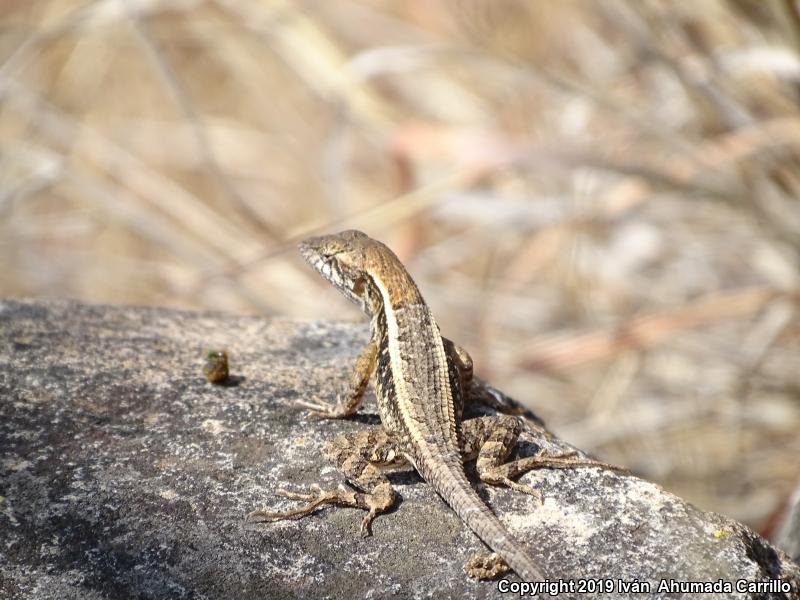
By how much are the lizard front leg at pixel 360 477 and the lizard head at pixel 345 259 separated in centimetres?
85

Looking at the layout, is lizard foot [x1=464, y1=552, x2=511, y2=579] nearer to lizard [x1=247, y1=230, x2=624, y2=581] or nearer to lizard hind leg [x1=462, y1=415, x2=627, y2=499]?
→ lizard [x1=247, y1=230, x2=624, y2=581]

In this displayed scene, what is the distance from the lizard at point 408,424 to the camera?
10.4ft

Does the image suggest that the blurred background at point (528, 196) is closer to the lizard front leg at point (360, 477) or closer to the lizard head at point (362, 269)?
the lizard head at point (362, 269)

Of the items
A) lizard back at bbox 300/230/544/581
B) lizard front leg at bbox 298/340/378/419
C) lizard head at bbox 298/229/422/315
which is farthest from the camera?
lizard head at bbox 298/229/422/315

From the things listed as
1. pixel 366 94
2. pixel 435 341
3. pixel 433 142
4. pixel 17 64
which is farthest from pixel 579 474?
pixel 366 94

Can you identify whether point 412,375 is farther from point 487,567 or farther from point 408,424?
point 487,567

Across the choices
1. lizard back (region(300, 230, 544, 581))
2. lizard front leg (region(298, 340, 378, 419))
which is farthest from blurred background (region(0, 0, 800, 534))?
lizard front leg (region(298, 340, 378, 419))

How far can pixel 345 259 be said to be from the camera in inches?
172

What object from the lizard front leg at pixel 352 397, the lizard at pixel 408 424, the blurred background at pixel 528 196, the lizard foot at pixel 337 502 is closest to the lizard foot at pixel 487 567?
the lizard at pixel 408 424

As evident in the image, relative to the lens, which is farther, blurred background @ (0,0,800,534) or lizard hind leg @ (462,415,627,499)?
blurred background @ (0,0,800,534)

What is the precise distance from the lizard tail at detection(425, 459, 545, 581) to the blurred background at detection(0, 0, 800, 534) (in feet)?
7.49

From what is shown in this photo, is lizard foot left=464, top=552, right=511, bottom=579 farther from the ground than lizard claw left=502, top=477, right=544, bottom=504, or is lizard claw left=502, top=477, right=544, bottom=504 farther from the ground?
lizard claw left=502, top=477, right=544, bottom=504

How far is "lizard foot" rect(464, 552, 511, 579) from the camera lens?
2959 mm

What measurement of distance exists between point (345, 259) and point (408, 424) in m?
1.07
